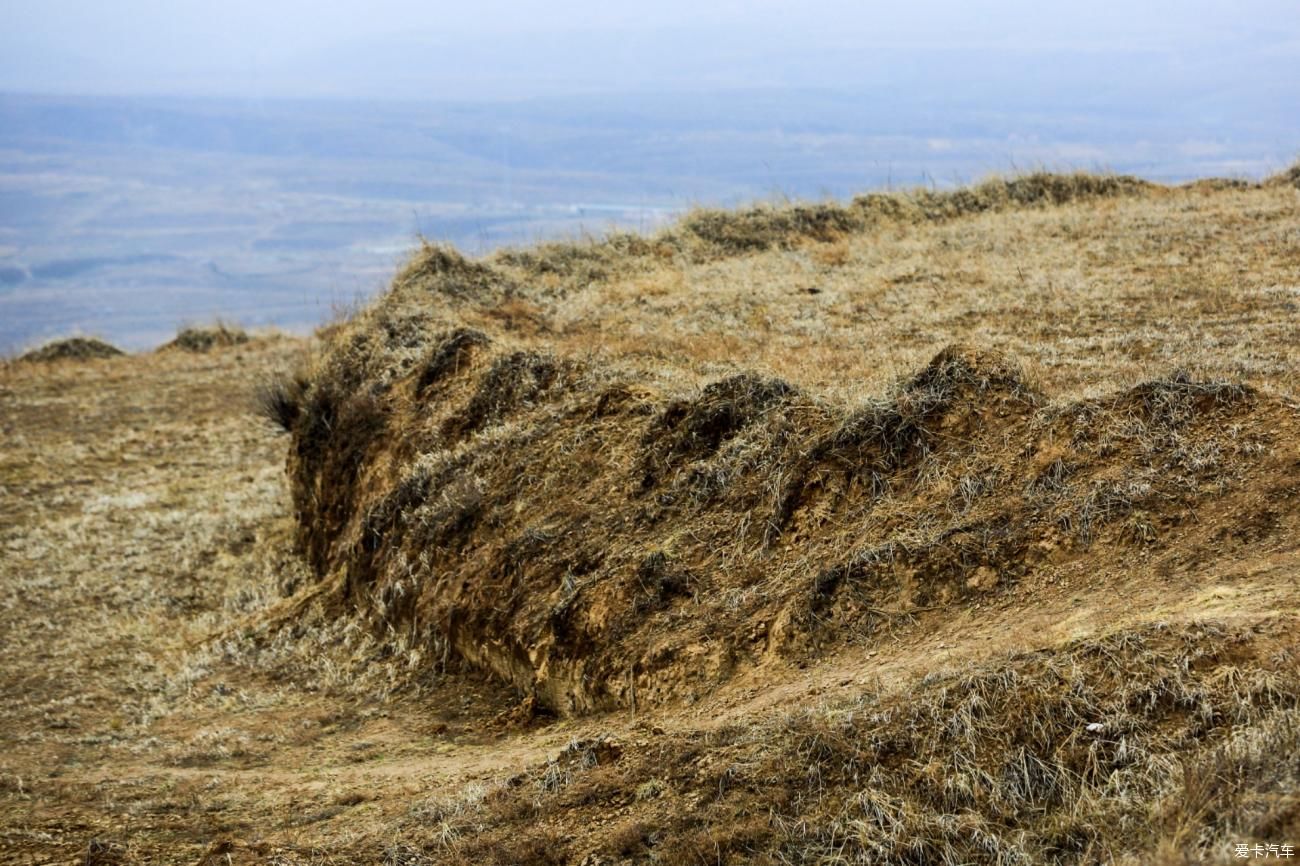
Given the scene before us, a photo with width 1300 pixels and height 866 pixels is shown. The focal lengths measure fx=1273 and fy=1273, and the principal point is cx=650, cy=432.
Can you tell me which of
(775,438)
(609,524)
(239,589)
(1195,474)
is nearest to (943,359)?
(775,438)

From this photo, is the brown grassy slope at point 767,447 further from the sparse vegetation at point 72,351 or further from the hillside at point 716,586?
the sparse vegetation at point 72,351

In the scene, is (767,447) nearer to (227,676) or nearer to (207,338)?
(227,676)

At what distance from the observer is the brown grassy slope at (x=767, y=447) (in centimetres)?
709

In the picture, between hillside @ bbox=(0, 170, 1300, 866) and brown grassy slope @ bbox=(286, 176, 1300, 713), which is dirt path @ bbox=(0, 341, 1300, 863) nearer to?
hillside @ bbox=(0, 170, 1300, 866)

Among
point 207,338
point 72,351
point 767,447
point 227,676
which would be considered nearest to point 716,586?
point 767,447

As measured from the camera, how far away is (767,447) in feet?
27.9

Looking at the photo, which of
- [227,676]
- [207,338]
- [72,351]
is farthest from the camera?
[207,338]

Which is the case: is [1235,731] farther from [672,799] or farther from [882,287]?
[882,287]

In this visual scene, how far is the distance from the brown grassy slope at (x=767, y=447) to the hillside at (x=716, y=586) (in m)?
0.04

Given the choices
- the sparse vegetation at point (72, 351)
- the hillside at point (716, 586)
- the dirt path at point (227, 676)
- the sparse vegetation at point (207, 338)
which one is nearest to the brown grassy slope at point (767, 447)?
the hillside at point (716, 586)

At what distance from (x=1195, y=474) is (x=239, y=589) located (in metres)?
8.97

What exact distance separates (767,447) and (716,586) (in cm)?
118

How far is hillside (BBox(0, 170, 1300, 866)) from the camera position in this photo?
5.09 m

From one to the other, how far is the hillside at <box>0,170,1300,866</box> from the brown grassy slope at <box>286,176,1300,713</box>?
0.12 feet
